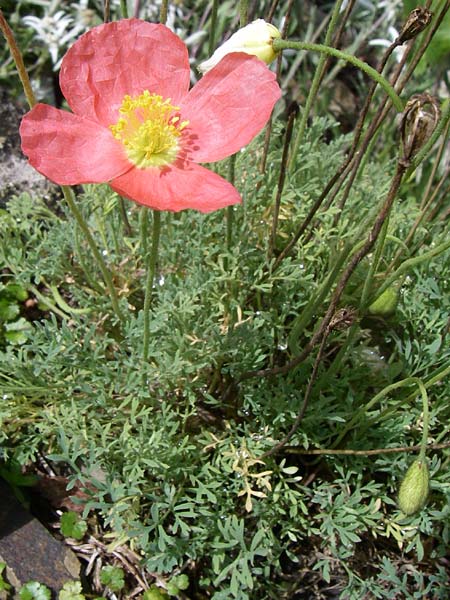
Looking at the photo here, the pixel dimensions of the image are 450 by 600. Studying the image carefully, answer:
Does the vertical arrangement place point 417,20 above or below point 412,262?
above

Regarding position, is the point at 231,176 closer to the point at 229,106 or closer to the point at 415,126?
the point at 229,106

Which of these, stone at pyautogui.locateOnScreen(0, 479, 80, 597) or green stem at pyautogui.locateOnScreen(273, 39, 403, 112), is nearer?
green stem at pyautogui.locateOnScreen(273, 39, 403, 112)

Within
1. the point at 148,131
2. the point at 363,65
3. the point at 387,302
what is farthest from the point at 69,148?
the point at 387,302

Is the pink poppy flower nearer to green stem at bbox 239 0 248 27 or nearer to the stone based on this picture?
green stem at bbox 239 0 248 27

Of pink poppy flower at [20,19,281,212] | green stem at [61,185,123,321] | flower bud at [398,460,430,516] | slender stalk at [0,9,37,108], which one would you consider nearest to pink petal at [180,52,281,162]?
pink poppy flower at [20,19,281,212]

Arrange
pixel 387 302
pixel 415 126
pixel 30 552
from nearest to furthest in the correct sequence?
1. pixel 415 126
2. pixel 387 302
3. pixel 30 552

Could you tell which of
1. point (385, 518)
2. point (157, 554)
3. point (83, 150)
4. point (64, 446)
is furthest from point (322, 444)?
point (83, 150)

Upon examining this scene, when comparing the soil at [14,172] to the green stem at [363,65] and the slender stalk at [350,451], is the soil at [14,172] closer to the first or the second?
the slender stalk at [350,451]

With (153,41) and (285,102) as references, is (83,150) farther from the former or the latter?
(285,102)
